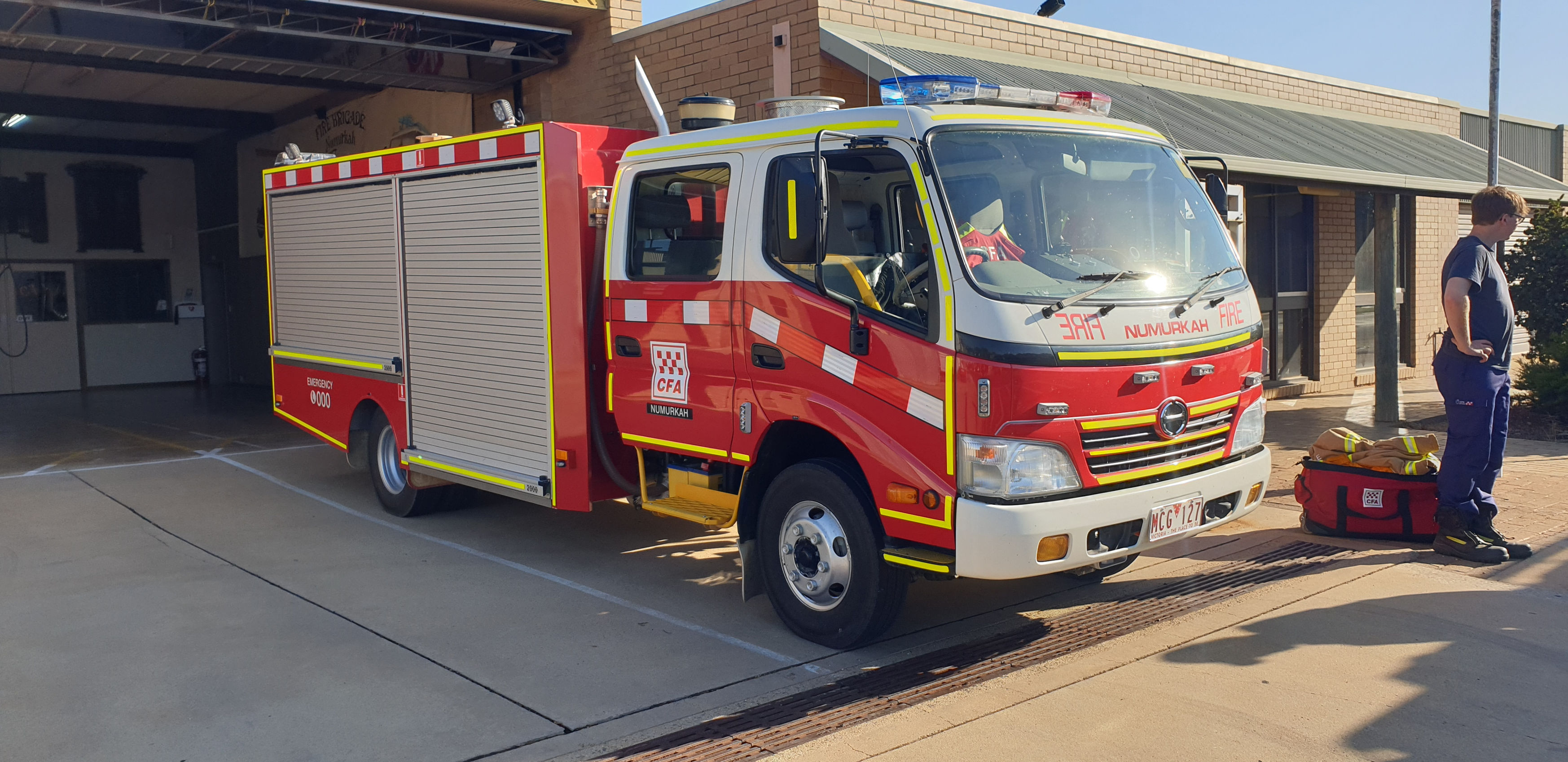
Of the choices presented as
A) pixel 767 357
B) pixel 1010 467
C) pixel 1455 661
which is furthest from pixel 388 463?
pixel 1455 661

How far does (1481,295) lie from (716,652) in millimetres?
4909

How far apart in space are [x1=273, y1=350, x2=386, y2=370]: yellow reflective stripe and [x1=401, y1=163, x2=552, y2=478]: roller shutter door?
0.55 metres

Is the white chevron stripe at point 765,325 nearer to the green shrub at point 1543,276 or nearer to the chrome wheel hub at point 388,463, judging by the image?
the chrome wheel hub at point 388,463

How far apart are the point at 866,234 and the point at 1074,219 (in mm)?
958

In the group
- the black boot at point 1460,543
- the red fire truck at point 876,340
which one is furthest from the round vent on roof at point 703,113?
the black boot at point 1460,543

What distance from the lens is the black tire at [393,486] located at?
864 cm

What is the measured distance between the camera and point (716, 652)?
5.55 meters

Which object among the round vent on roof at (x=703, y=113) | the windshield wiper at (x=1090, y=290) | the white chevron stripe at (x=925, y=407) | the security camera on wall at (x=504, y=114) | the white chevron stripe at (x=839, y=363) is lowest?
the white chevron stripe at (x=925, y=407)

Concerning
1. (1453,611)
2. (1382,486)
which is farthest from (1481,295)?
(1453,611)

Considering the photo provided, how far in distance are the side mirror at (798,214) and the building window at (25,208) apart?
19.9 metres

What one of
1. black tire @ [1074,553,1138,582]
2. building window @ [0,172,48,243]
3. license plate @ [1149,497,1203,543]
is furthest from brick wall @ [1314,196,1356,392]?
building window @ [0,172,48,243]

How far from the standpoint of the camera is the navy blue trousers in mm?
6676

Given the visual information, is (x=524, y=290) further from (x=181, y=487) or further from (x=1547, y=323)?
(x=1547, y=323)

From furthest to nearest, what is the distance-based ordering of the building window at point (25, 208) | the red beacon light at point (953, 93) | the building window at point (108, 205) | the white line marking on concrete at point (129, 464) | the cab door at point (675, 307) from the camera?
the building window at point (108, 205)
the building window at point (25, 208)
the white line marking on concrete at point (129, 464)
the cab door at point (675, 307)
the red beacon light at point (953, 93)
